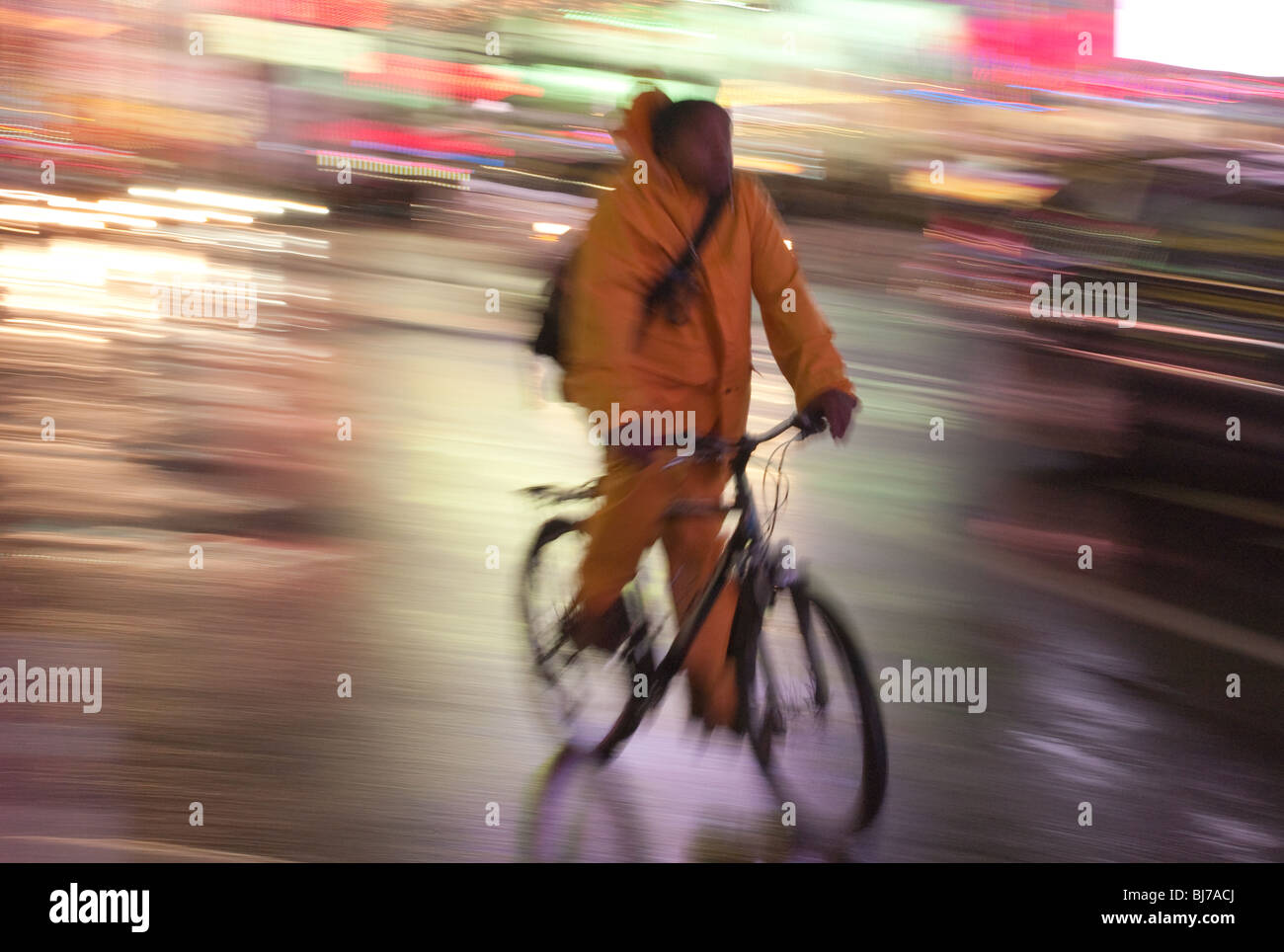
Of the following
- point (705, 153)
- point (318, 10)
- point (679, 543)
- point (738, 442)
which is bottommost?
point (679, 543)

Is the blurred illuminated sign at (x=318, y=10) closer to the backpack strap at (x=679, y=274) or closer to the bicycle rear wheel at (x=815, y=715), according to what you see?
the backpack strap at (x=679, y=274)

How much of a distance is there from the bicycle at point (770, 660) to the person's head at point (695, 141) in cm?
71

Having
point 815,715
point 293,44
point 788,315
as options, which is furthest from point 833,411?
point 293,44

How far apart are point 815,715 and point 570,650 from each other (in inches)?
33.7

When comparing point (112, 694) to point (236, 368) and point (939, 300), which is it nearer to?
point (236, 368)

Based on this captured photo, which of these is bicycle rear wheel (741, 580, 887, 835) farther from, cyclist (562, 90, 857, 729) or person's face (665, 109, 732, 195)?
person's face (665, 109, 732, 195)

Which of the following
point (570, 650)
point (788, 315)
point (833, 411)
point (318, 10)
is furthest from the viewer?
point (318, 10)

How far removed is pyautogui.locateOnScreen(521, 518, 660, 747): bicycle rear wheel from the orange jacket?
0.55 metres

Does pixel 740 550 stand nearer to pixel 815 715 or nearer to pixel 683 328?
pixel 815 715

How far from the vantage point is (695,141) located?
11.1ft

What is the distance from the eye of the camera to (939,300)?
8805mm

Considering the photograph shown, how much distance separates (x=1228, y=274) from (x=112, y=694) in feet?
16.2

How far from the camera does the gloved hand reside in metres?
3.30
